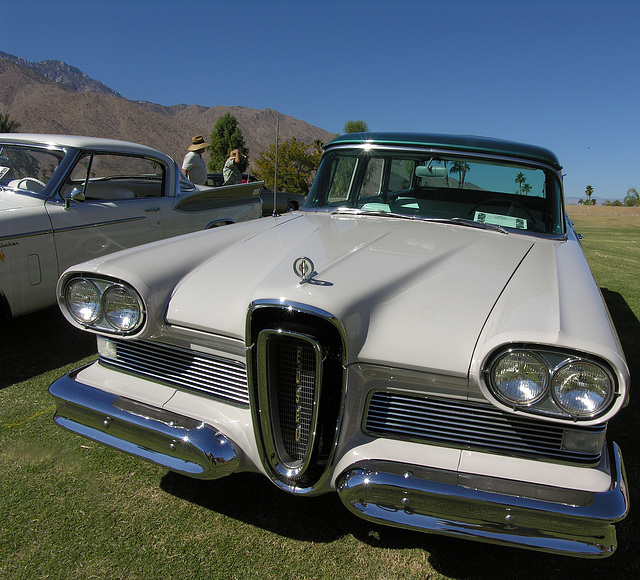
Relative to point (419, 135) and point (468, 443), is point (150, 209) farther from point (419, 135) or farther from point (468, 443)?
point (468, 443)

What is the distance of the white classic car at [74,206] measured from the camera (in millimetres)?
3445

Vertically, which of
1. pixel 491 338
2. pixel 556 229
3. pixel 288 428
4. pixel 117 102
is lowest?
pixel 288 428

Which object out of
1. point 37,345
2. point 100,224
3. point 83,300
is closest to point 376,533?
point 83,300

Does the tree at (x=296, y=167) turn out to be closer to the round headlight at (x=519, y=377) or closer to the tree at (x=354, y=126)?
the round headlight at (x=519, y=377)

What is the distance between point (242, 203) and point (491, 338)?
176 inches

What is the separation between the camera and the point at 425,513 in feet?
5.06

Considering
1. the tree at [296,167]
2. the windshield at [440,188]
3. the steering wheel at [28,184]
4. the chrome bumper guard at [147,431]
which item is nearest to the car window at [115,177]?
the steering wheel at [28,184]

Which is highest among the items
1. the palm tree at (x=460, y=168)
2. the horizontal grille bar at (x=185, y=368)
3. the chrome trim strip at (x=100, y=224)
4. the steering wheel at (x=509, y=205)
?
the palm tree at (x=460, y=168)

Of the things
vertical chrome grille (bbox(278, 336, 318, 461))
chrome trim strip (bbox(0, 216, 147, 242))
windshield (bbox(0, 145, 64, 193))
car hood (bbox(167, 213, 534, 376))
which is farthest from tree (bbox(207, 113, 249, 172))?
vertical chrome grille (bbox(278, 336, 318, 461))

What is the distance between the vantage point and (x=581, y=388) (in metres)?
1.41

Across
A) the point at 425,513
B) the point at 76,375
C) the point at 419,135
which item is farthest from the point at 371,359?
the point at 419,135

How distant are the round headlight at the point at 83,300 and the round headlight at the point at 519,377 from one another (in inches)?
60.2

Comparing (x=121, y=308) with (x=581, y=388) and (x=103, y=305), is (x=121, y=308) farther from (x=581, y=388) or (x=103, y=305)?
(x=581, y=388)

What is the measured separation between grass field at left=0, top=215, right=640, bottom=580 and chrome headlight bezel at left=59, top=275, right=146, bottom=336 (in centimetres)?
74
